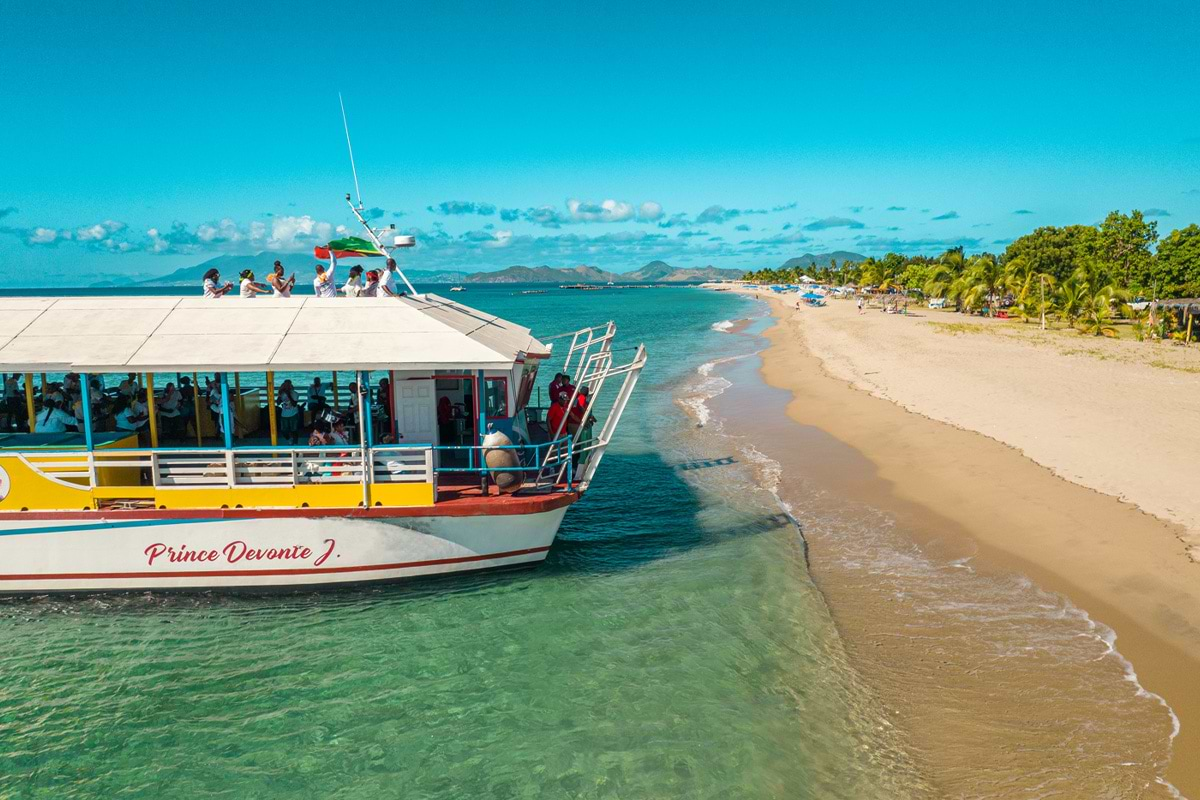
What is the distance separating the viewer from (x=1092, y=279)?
47.8m

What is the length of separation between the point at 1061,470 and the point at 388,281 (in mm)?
14513

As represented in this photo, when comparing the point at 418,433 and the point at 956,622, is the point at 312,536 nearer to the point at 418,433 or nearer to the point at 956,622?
the point at 418,433

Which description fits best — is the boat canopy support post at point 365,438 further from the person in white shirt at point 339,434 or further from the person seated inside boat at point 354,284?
the person seated inside boat at point 354,284

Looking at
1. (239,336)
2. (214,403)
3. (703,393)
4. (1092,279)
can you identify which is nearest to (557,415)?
(239,336)

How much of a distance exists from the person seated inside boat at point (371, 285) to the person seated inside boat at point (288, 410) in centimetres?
206

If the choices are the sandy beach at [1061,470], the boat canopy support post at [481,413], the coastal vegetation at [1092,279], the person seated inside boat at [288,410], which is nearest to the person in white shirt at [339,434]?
the person seated inside boat at [288,410]

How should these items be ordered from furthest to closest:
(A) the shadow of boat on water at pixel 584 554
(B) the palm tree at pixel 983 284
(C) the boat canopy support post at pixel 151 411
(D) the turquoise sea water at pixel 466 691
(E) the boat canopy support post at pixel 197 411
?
(B) the palm tree at pixel 983 284 → (E) the boat canopy support post at pixel 197 411 → (C) the boat canopy support post at pixel 151 411 → (A) the shadow of boat on water at pixel 584 554 → (D) the turquoise sea water at pixel 466 691

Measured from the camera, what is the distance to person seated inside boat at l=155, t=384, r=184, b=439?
1198cm

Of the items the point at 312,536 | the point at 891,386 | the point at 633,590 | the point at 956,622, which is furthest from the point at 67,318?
the point at 891,386

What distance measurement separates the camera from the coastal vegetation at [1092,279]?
4222 cm

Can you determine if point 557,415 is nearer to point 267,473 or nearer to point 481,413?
point 481,413

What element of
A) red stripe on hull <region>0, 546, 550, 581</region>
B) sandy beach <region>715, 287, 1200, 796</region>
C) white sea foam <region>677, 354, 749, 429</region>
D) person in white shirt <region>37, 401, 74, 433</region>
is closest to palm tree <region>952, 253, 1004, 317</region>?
sandy beach <region>715, 287, 1200, 796</region>

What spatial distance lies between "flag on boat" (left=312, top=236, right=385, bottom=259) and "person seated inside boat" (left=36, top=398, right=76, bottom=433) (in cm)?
478

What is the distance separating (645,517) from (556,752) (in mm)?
7190
